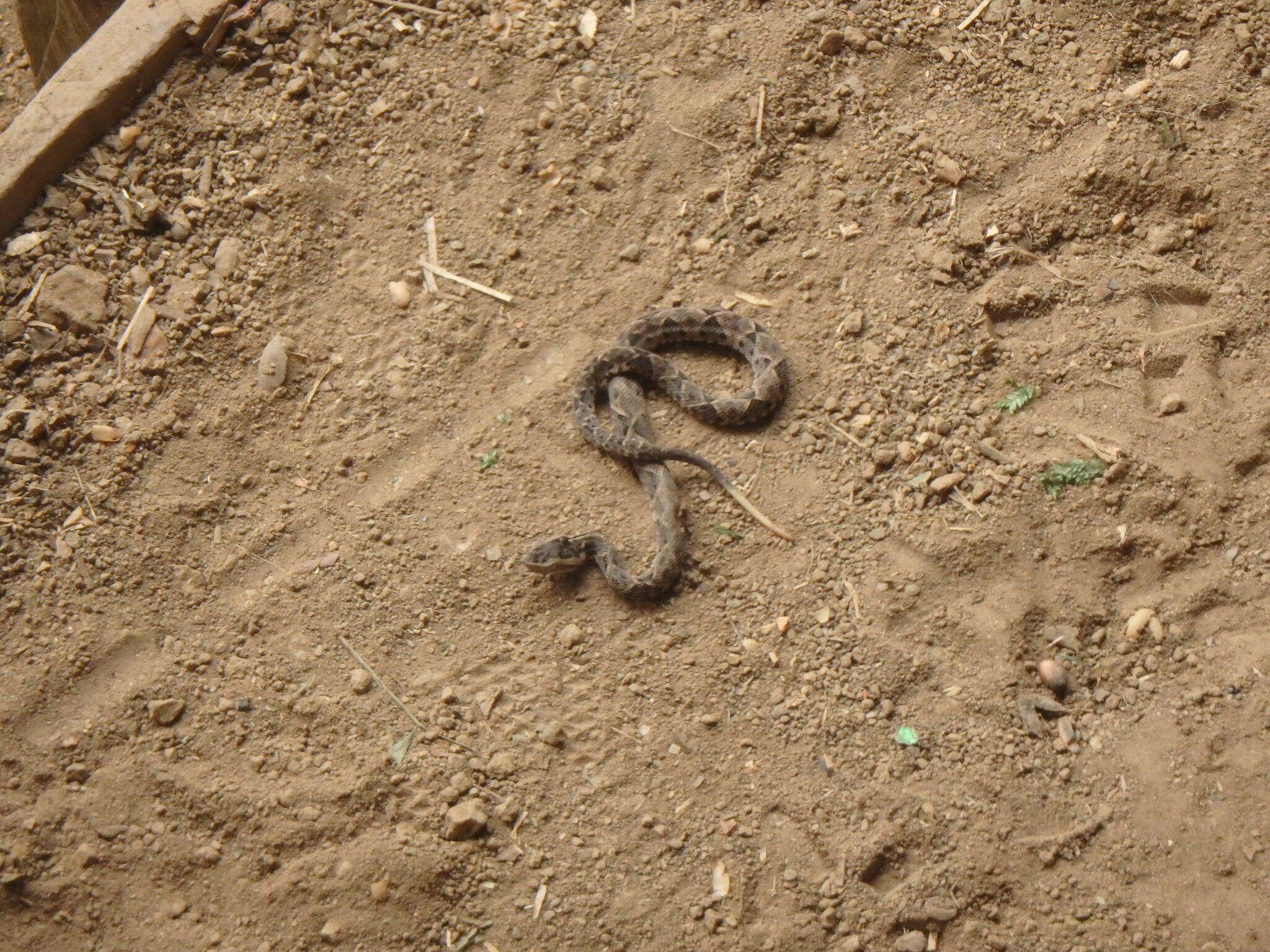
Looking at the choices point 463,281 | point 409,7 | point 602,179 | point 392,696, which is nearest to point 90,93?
point 409,7

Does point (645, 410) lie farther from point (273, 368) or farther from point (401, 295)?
point (273, 368)

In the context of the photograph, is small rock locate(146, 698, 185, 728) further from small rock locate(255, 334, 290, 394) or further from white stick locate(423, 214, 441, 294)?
white stick locate(423, 214, 441, 294)

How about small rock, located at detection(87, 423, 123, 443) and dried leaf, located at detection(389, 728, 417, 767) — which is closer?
dried leaf, located at detection(389, 728, 417, 767)

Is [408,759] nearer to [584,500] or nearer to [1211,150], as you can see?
[584,500]

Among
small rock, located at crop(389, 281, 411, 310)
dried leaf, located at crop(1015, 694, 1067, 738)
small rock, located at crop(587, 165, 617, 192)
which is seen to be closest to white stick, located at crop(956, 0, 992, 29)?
small rock, located at crop(587, 165, 617, 192)

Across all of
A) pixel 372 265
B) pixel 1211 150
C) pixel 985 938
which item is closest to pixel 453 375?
pixel 372 265

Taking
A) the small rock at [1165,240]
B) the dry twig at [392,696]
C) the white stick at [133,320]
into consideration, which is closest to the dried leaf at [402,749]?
the dry twig at [392,696]

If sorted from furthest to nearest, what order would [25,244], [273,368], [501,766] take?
[25,244] < [273,368] < [501,766]
